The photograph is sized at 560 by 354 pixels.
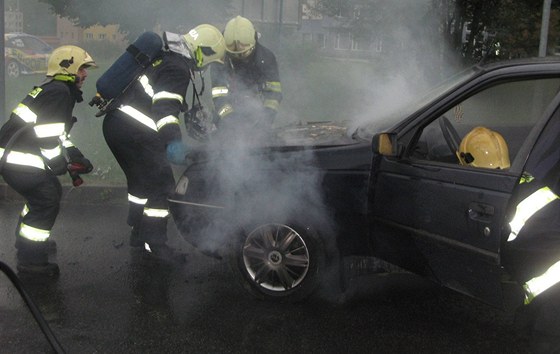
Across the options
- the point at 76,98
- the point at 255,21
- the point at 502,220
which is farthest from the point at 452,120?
the point at 255,21

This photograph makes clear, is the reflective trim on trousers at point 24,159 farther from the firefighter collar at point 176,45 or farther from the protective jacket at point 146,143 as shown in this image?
the firefighter collar at point 176,45

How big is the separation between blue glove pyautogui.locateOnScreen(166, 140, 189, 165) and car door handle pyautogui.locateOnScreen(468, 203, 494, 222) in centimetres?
197

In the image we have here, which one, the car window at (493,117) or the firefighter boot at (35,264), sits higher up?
the car window at (493,117)

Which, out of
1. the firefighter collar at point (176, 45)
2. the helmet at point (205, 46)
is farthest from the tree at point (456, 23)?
the firefighter collar at point (176, 45)

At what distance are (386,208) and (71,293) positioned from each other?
6.92 ft

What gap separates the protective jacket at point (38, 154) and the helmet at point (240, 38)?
1.37 m

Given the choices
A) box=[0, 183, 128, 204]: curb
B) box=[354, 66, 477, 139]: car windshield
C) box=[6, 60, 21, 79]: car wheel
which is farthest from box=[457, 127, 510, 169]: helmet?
box=[6, 60, 21, 79]: car wheel

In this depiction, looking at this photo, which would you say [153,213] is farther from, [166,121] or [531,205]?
[531,205]

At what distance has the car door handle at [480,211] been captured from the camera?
11.3 ft

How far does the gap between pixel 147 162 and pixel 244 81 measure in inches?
53.2

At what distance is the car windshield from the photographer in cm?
405

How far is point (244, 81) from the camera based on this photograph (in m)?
6.11

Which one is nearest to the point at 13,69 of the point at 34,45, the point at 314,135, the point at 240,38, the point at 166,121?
the point at 34,45

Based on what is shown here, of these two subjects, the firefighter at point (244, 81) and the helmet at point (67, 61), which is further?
the firefighter at point (244, 81)
